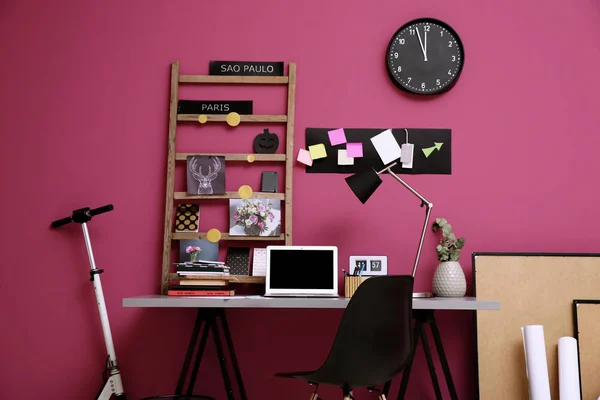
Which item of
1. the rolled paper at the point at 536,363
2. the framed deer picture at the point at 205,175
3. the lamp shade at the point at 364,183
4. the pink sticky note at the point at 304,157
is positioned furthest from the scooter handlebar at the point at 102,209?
the rolled paper at the point at 536,363

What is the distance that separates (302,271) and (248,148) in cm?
75

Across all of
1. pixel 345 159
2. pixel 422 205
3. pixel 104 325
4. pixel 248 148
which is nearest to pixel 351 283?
pixel 422 205

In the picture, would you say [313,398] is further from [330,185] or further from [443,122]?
[443,122]

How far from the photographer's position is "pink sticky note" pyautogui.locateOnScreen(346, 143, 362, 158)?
307 centimetres

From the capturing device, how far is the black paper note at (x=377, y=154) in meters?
3.07

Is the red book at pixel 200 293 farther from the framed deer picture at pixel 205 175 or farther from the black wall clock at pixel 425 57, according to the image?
the black wall clock at pixel 425 57

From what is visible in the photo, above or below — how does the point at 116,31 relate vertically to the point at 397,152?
above

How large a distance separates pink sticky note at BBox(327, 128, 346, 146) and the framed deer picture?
587 millimetres

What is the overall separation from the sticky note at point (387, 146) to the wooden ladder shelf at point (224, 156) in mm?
459

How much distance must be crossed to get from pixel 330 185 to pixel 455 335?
102 cm

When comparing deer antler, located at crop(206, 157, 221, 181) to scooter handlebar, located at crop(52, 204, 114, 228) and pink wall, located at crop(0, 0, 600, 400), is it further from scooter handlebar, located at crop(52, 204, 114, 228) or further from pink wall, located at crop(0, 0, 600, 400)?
scooter handlebar, located at crop(52, 204, 114, 228)

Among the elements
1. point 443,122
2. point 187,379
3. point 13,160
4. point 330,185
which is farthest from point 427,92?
point 13,160

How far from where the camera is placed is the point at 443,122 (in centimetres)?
312

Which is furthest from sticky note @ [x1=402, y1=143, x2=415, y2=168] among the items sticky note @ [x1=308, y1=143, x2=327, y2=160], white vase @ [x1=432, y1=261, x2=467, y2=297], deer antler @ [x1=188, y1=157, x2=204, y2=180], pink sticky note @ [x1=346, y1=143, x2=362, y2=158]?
deer antler @ [x1=188, y1=157, x2=204, y2=180]
